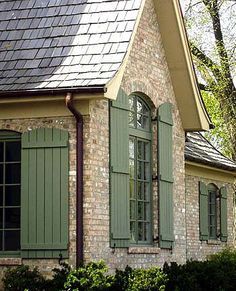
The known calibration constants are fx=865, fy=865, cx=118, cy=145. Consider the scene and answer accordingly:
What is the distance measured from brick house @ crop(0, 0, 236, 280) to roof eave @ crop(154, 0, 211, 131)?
3cm

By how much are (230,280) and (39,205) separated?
398 centimetres

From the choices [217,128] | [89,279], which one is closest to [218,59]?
[217,128]

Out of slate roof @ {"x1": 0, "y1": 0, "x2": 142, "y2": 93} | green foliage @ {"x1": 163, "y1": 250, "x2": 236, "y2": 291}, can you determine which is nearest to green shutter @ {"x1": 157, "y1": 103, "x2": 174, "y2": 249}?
green foliage @ {"x1": 163, "y1": 250, "x2": 236, "y2": 291}

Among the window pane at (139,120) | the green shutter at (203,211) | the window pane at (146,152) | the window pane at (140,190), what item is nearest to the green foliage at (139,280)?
A: the window pane at (140,190)

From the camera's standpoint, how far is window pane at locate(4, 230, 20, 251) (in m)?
14.1

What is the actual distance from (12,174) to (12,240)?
1083 mm

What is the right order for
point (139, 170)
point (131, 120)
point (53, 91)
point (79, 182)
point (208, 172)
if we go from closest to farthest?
point (53, 91) < point (79, 182) < point (131, 120) < point (139, 170) < point (208, 172)

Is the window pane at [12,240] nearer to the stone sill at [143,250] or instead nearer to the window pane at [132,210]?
the stone sill at [143,250]

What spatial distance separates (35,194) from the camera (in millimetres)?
13898

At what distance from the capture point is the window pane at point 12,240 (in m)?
14.1

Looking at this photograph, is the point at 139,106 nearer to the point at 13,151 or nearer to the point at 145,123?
the point at 145,123

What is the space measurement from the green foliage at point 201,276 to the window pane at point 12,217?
2.61m

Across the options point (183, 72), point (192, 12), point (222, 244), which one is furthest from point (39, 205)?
point (192, 12)

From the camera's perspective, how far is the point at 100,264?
1330 cm
